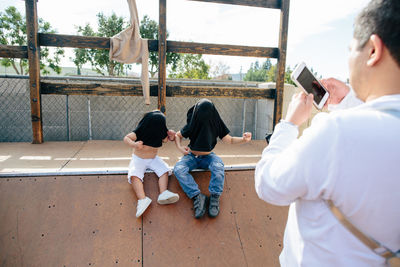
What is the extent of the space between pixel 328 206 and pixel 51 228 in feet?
8.12

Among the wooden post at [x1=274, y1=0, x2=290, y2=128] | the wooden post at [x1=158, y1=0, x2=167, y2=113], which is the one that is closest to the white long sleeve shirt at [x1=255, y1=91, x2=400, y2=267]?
the wooden post at [x1=158, y1=0, x2=167, y2=113]

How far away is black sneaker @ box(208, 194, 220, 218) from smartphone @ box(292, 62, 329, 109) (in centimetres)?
175

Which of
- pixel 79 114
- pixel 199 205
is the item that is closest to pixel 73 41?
pixel 79 114

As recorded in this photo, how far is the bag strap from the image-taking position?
78 cm

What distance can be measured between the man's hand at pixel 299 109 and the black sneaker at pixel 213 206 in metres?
1.86

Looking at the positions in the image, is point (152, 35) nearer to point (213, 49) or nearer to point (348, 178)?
A: point (213, 49)

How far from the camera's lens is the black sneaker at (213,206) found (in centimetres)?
264

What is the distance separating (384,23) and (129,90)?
4.48m

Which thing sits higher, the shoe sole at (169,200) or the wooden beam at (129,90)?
the wooden beam at (129,90)

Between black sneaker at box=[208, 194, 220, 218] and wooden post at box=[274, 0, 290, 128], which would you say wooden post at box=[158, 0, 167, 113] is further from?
black sneaker at box=[208, 194, 220, 218]

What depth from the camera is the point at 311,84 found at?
1208 millimetres

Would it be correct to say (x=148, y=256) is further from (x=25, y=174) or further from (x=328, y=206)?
(x=328, y=206)

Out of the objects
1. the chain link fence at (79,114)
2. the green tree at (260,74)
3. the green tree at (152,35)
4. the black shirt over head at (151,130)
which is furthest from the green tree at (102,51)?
the green tree at (260,74)

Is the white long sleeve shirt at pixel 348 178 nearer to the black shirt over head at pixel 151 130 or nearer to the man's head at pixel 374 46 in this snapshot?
the man's head at pixel 374 46
